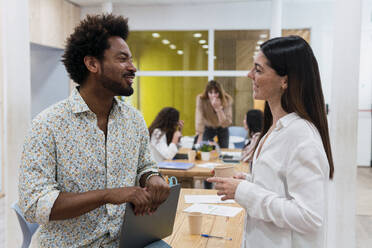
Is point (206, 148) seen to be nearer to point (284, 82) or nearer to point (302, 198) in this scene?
point (284, 82)

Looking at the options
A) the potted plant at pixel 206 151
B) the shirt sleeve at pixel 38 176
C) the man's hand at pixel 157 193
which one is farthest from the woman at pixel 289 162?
the potted plant at pixel 206 151

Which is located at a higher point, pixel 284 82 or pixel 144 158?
pixel 284 82

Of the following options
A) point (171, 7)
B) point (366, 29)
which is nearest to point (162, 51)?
point (171, 7)

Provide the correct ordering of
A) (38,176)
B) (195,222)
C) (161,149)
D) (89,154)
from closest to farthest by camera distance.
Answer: (38,176)
(89,154)
(195,222)
(161,149)

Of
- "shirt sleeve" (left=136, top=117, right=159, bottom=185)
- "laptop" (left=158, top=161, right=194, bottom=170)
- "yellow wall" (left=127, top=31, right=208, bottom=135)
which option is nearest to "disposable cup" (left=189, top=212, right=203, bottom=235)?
"shirt sleeve" (left=136, top=117, right=159, bottom=185)

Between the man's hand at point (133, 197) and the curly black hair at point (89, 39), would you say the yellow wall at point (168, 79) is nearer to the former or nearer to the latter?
the curly black hair at point (89, 39)

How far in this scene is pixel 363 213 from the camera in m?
4.46

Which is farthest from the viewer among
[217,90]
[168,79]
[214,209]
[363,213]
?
[168,79]

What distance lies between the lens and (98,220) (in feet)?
4.10

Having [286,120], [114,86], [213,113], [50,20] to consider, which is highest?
[50,20]

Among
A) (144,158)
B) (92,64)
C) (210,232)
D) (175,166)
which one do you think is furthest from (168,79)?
(92,64)

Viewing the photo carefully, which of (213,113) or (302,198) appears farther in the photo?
(213,113)

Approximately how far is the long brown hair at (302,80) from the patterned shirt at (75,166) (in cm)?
62

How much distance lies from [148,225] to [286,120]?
0.63 m
